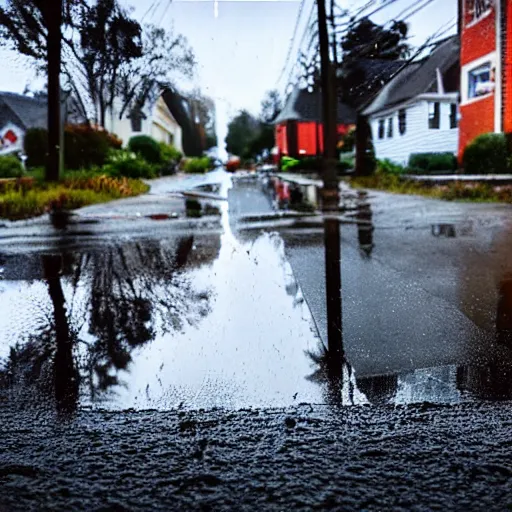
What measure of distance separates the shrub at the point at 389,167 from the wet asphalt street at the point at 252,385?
46.7 ft

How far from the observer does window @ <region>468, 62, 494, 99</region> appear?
1630 centimetres

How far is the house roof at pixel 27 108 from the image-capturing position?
44.6ft

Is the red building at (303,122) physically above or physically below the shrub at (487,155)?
above

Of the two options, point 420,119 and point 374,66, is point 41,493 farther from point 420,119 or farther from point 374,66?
point 420,119

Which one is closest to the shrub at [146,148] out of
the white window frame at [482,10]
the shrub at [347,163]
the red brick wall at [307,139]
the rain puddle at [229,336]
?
the red brick wall at [307,139]

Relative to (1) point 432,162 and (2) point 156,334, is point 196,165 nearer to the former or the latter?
(1) point 432,162

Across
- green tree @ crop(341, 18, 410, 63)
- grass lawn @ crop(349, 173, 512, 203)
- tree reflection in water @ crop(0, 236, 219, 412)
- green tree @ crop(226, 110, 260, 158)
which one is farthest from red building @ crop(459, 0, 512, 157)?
tree reflection in water @ crop(0, 236, 219, 412)

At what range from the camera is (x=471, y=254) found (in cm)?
679

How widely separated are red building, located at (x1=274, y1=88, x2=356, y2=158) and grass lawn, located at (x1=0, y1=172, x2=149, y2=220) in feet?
19.2

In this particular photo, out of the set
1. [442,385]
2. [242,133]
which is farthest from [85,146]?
[442,385]

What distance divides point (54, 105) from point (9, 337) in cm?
1309

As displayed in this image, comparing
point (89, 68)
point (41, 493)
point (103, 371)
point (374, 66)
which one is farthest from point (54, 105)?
point (41, 493)

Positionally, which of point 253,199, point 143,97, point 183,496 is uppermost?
point 143,97

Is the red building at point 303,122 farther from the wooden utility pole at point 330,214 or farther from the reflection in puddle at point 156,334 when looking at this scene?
the reflection in puddle at point 156,334
